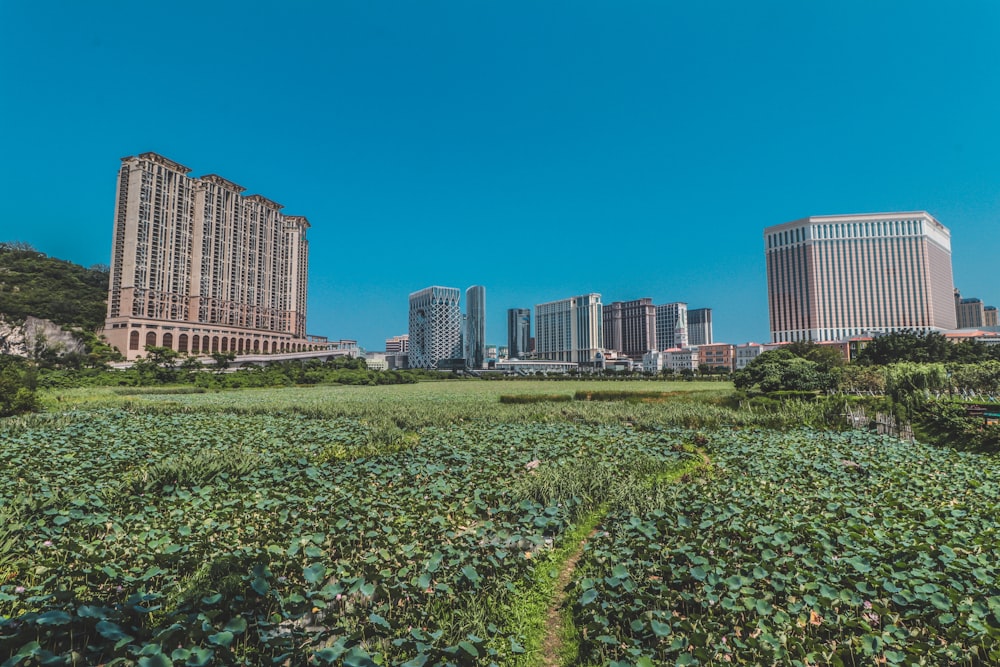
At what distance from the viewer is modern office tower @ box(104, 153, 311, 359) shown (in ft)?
244

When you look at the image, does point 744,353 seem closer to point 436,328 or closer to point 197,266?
point 436,328

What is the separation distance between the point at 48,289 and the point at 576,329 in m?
151

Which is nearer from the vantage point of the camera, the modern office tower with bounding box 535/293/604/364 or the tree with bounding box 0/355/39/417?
the tree with bounding box 0/355/39/417

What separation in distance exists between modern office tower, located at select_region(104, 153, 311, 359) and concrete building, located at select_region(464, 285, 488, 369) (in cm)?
7955

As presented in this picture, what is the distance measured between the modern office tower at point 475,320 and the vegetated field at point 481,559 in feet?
554

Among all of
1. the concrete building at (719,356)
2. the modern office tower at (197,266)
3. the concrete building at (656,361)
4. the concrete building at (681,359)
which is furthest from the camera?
the concrete building at (656,361)

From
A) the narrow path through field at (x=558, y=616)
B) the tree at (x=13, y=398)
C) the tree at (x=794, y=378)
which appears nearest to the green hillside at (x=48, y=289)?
the tree at (x=13, y=398)

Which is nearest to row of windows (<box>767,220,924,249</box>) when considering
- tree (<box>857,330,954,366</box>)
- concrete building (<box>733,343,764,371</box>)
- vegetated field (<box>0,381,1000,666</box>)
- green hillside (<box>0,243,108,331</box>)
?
concrete building (<box>733,343,764,371</box>)

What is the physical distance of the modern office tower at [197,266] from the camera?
244ft

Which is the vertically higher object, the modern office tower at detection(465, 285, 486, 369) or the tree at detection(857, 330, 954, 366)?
the modern office tower at detection(465, 285, 486, 369)

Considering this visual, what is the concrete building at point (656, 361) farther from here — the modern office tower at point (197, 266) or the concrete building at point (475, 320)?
the modern office tower at point (197, 266)

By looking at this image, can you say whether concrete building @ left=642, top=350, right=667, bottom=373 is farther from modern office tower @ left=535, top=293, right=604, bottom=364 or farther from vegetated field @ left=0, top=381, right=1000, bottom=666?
vegetated field @ left=0, top=381, right=1000, bottom=666

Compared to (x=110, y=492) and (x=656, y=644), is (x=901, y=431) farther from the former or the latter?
(x=110, y=492)

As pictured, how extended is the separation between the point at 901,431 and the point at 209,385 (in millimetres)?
47259
